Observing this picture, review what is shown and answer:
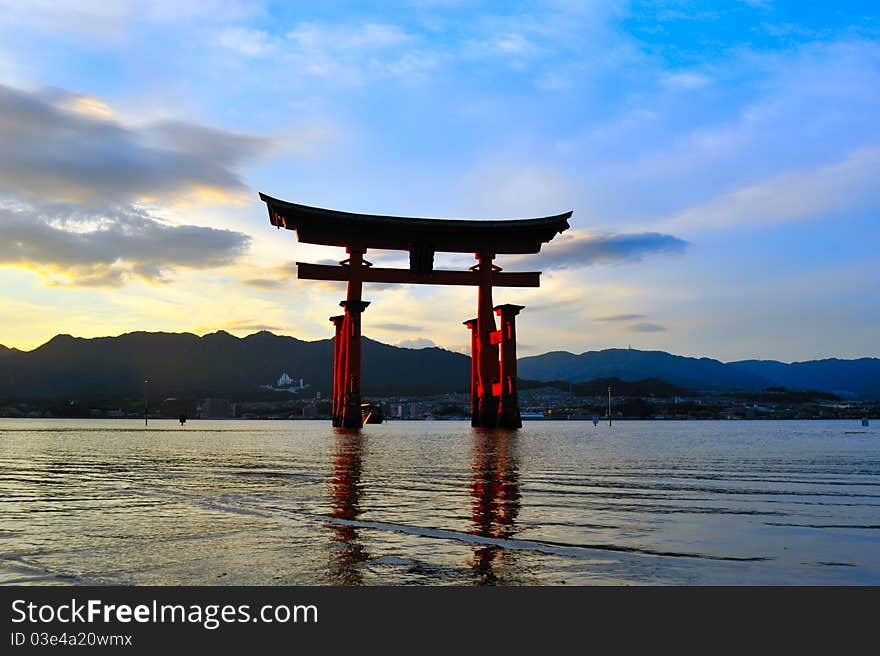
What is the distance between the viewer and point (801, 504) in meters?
11.0

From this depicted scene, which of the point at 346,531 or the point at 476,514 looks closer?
the point at 346,531

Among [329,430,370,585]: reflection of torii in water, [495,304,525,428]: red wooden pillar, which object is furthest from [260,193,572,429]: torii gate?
[329,430,370,585]: reflection of torii in water

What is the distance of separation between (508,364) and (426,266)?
931 cm

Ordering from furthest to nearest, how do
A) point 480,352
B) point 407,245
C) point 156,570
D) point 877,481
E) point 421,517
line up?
point 480,352 < point 407,245 < point 877,481 < point 421,517 < point 156,570

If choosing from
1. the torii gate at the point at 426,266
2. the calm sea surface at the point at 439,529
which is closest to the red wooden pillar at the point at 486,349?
the torii gate at the point at 426,266

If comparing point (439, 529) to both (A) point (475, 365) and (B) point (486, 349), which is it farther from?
(A) point (475, 365)

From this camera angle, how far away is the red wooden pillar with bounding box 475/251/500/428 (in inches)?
2105

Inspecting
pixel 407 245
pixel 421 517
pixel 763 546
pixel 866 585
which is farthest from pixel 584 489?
pixel 407 245

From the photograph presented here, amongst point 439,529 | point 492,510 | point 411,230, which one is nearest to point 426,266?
point 411,230

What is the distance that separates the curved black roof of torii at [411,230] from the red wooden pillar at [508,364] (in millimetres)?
4297

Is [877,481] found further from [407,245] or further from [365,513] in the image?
[407,245]

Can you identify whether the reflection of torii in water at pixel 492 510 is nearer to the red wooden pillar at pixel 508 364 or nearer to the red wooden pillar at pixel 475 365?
the red wooden pillar at pixel 508 364

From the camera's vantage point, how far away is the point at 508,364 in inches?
2144
